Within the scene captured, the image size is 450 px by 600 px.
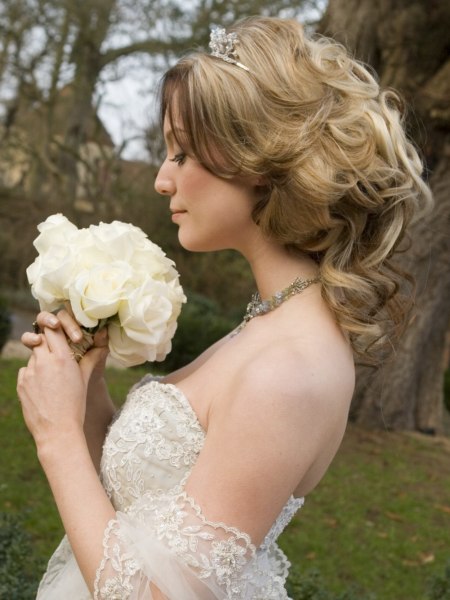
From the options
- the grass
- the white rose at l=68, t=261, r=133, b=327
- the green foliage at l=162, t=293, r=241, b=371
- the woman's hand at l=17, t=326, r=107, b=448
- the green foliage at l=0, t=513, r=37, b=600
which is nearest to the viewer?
the woman's hand at l=17, t=326, r=107, b=448

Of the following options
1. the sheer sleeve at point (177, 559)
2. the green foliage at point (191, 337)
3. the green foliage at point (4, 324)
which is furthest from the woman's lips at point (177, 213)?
the green foliage at point (4, 324)

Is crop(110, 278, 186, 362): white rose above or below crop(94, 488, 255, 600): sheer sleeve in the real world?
above

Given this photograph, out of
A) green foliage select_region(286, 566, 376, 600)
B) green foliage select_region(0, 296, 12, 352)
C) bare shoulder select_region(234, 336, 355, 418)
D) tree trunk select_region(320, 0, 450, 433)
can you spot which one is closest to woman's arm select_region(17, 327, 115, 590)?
bare shoulder select_region(234, 336, 355, 418)

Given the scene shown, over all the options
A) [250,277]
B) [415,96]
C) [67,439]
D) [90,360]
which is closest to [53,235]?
[90,360]

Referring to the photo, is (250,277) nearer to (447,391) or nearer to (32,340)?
(447,391)

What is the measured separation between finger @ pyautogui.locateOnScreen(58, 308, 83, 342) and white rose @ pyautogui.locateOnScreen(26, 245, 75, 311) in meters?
0.05

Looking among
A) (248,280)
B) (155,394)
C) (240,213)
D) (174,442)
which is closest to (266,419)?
(174,442)

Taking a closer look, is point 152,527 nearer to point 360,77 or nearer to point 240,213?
point 240,213

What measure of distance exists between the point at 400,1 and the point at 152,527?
7.12 m

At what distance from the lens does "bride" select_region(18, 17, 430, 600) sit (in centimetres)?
175

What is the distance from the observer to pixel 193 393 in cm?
204

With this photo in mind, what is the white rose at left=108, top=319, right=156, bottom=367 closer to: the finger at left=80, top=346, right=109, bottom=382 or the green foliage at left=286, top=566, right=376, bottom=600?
the finger at left=80, top=346, right=109, bottom=382

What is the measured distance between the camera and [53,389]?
1.95m

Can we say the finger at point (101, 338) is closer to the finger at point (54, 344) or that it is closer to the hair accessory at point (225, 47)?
the finger at point (54, 344)
